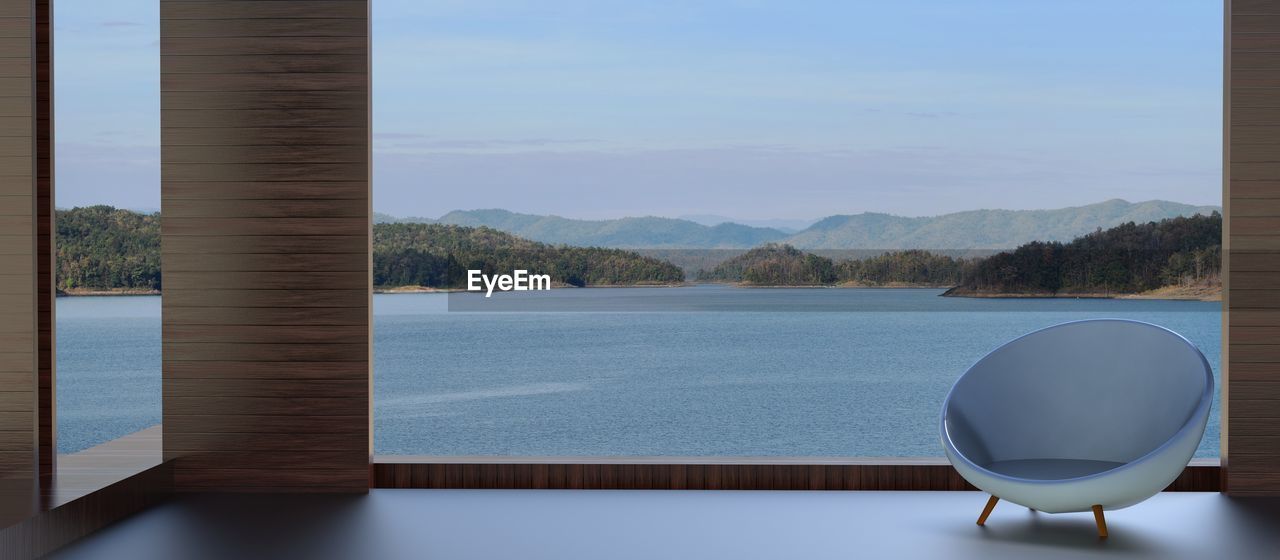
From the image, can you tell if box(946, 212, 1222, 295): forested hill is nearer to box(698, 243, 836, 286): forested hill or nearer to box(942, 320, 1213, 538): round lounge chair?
box(698, 243, 836, 286): forested hill

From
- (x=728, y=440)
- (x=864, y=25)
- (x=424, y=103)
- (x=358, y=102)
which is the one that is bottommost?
(x=728, y=440)

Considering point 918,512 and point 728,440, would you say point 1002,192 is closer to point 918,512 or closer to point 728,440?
point 728,440

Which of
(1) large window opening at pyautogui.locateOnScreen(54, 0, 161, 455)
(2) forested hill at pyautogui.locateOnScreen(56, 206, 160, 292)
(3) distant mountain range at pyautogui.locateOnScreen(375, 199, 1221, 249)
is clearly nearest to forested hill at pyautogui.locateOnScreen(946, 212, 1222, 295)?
(3) distant mountain range at pyautogui.locateOnScreen(375, 199, 1221, 249)

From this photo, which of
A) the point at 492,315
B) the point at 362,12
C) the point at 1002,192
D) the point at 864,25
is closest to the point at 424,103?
the point at 492,315

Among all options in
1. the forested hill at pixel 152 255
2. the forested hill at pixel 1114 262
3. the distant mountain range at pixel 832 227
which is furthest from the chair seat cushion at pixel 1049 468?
the distant mountain range at pixel 832 227

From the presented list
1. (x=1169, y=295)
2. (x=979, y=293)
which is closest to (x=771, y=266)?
(x=979, y=293)

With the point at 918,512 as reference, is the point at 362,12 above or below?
above
